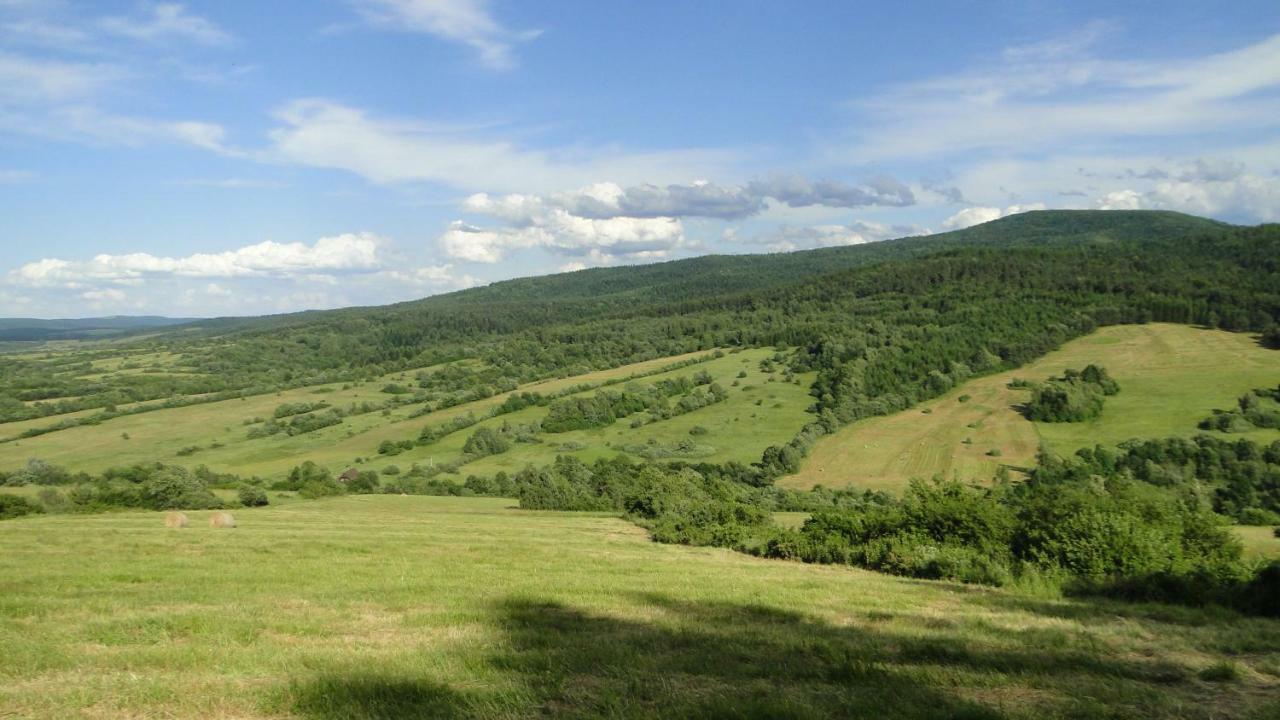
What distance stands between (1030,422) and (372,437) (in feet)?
266

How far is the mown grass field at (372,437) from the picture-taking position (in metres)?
80.2

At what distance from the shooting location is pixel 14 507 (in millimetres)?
34750

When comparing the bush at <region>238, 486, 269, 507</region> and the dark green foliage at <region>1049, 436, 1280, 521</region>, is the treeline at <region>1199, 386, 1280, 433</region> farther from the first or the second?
the bush at <region>238, 486, 269, 507</region>

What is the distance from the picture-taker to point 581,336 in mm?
176750

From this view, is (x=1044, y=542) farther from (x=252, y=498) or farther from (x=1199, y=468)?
(x=1199, y=468)

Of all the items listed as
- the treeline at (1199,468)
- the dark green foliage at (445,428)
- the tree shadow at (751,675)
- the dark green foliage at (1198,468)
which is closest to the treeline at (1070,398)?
the treeline at (1199,468)

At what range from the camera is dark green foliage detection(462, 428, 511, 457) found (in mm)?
83500

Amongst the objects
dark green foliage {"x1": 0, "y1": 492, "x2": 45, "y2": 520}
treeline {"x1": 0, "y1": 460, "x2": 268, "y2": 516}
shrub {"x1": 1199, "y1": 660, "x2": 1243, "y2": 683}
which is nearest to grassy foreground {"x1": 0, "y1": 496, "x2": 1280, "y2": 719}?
shrub {"x1": 1199, "y1": 660, "x2": 1243, "y2": 683}

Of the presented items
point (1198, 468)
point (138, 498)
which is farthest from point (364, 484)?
point (1198, 468)

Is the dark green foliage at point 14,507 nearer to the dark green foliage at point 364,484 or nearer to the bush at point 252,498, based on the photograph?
the bush at point 252,498

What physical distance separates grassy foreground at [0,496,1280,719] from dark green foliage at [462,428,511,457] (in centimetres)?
6476

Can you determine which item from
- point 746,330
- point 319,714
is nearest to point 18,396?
point 746,330

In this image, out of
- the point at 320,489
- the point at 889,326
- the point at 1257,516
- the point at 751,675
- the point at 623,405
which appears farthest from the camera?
the point at 889,326

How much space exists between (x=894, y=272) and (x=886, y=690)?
17522 centimetres
